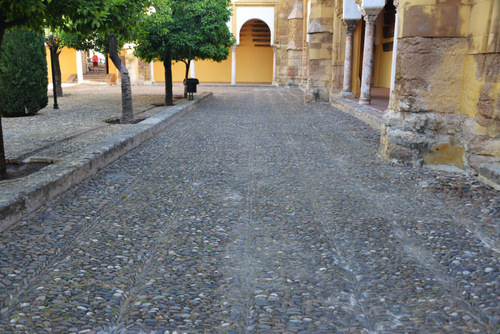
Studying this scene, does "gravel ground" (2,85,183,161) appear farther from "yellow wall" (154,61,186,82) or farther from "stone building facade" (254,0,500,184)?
"yellow wall" (154,61,186,82)

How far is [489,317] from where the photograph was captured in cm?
248

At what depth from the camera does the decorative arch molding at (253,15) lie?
94.9 feet

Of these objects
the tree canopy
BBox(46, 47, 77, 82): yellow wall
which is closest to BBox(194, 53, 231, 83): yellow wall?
BBox(46, 47, 77, 82): yellow wall

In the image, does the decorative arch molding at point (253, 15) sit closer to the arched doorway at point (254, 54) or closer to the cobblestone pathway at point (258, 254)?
the arched doorway at point (254, 54)

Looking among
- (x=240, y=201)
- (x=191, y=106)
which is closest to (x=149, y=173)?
(x=240, y=201)

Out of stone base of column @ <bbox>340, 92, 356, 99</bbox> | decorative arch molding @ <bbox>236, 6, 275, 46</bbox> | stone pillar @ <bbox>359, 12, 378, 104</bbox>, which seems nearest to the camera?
stone pillar @ <bbox>359, 12, 378, 104</bbox>

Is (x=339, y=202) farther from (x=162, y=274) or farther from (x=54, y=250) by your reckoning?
(x=54, y=250)

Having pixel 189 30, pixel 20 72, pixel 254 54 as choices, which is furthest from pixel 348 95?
pixel 254 54

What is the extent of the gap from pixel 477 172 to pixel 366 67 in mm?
8130

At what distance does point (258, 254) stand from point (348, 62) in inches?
504

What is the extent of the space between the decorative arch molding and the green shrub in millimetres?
18537

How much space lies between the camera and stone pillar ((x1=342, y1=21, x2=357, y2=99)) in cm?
1473

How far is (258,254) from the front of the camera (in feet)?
11.1

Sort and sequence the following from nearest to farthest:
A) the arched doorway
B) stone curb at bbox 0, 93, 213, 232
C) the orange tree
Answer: stone curb at bbox 0, 93, 213, 232, the orange tree, the arched doorway
